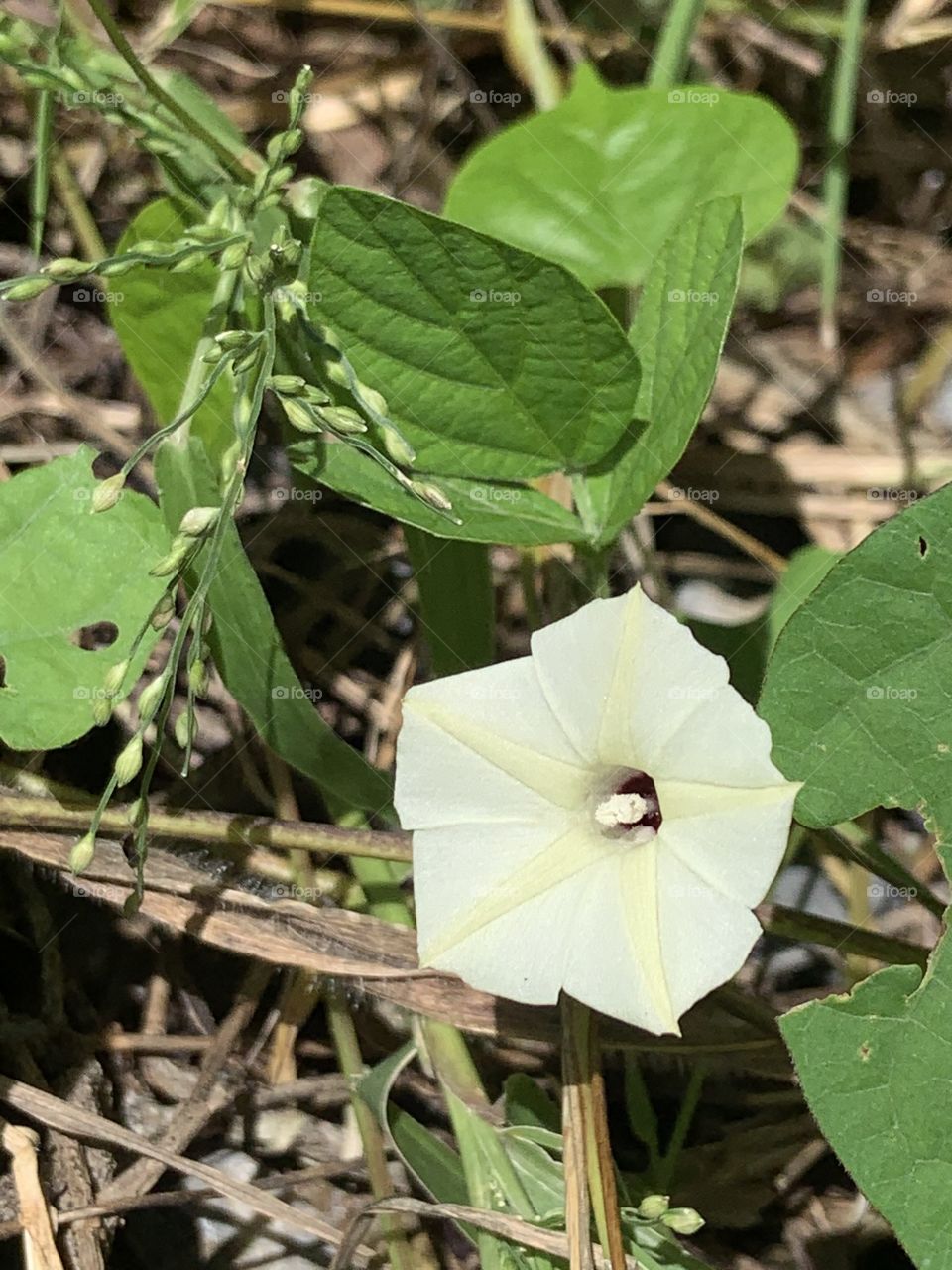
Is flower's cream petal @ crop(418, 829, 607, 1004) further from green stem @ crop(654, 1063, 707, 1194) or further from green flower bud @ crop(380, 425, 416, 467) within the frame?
green stem @ crop(654, 1063, 707, 1194)

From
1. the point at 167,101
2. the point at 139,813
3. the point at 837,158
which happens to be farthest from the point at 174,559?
the point at 837,158

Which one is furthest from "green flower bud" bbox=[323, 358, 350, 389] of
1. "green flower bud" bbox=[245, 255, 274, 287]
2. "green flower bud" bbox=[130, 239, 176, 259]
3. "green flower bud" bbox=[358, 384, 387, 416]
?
"green flower bud" bbox=[130, 239, 176, 259]

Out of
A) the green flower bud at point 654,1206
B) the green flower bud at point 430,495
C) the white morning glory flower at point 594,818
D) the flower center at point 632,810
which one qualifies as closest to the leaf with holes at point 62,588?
the green flower bud at point 430,495

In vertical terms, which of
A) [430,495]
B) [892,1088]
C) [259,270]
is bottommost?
[892,1088]

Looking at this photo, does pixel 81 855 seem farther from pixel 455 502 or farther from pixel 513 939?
pixel 455 502

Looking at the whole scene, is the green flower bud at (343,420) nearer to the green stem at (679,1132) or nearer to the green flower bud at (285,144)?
the green flower bud at (285,144)

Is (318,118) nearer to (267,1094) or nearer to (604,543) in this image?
(604,543)
